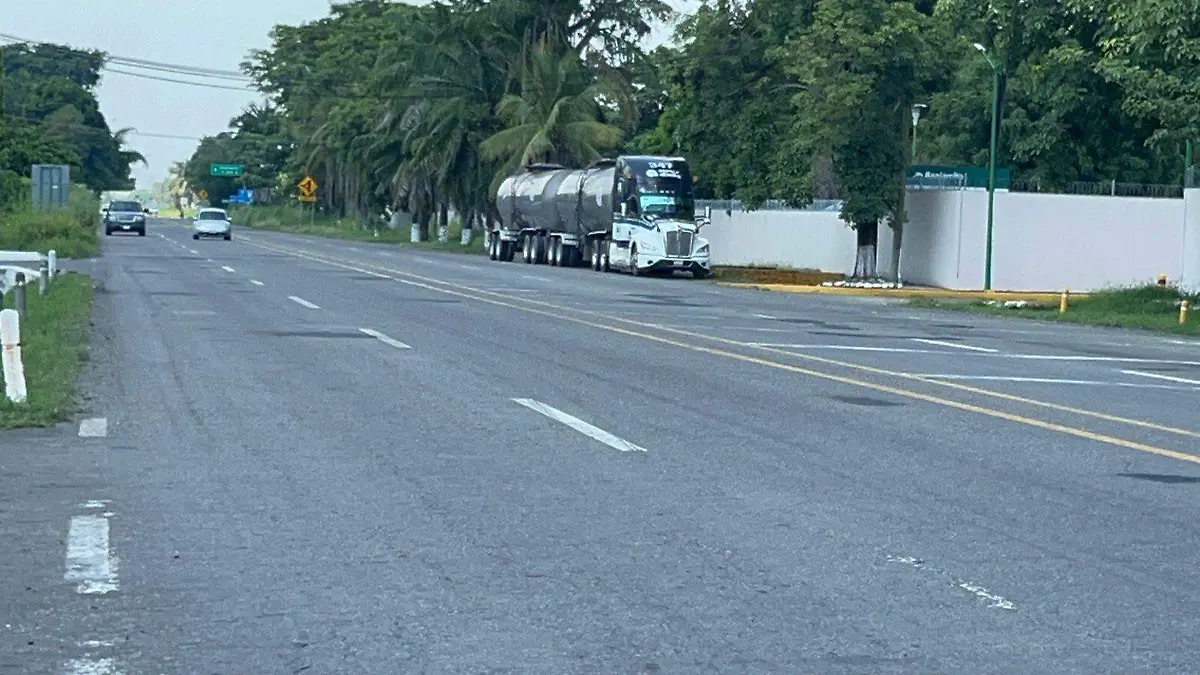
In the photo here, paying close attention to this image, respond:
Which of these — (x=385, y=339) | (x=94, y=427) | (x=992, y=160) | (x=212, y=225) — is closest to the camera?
(x=94, y=427)

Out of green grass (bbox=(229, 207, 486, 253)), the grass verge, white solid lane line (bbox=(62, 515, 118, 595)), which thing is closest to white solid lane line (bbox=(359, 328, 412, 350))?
white solid lane line (bbox=(62, 515, 118, 595))

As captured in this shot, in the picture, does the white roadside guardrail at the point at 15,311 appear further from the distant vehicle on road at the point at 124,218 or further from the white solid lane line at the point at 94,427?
the distant vehicle on road at the point at 124,218

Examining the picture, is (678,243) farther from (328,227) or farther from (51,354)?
(328,227)

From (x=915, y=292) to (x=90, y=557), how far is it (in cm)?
3754

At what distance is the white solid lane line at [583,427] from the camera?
12.5m

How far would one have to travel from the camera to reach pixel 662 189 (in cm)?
5262

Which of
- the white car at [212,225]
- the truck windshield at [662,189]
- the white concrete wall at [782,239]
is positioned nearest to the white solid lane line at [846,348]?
the truck windshield at [662,189]

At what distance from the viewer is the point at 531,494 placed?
10422 mm

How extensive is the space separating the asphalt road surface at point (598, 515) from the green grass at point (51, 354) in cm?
33

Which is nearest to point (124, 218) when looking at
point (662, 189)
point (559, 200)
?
point (559, 200)

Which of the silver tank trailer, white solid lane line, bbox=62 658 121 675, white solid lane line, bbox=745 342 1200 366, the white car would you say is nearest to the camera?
white solid lane line, bbox=62 658 121 675

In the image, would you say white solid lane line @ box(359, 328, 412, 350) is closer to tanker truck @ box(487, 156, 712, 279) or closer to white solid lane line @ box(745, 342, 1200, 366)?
white solid lane line @ box(745, 342, 1200, 366)

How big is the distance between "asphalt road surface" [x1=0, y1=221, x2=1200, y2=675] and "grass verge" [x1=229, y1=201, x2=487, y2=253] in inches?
2578

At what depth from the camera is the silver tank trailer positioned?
5525cm
